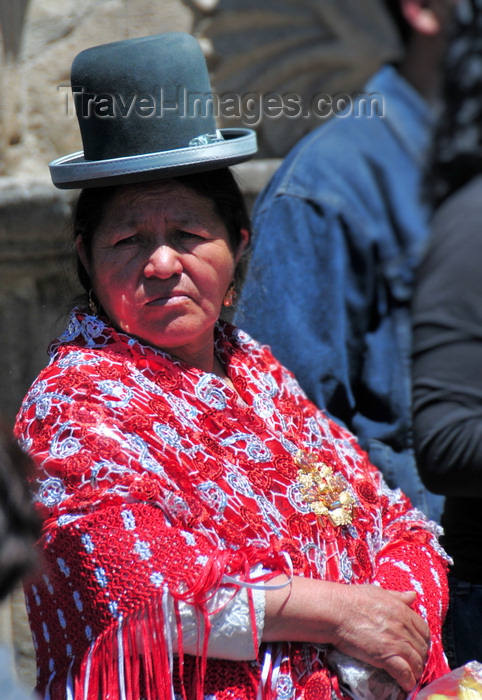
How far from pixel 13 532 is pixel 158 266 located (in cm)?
103

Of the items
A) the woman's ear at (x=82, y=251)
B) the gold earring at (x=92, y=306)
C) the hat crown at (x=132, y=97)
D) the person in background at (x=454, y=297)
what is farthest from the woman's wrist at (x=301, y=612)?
the hat crown at (x=132, y=97)

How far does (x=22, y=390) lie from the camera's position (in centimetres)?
358

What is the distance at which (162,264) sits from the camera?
7.32ft

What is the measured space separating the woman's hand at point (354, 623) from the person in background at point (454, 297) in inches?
10.8

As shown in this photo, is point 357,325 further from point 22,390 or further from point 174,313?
point 22,390

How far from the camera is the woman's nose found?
2.23 meters

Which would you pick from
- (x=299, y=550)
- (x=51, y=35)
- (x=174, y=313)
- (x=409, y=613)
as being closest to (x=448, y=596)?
(x=409, y=613)

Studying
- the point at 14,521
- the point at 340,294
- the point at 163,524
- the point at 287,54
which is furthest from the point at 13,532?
the point at 287,54

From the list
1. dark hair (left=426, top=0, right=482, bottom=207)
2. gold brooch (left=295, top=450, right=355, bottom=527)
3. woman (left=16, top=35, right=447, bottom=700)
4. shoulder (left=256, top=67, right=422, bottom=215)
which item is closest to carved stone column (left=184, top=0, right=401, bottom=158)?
shoulder (left=256, top=67, right=422, bottom=215)

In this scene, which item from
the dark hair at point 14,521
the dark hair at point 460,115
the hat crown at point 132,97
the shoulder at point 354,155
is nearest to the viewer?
the dark hair at point 14,521

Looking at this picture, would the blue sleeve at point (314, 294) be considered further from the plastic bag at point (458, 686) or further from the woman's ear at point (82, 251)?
the plastic bag at point (458, 686)

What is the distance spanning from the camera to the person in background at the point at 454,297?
163 centimetres

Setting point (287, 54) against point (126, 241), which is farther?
point (287, 54)

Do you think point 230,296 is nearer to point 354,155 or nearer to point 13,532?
point 354,155
